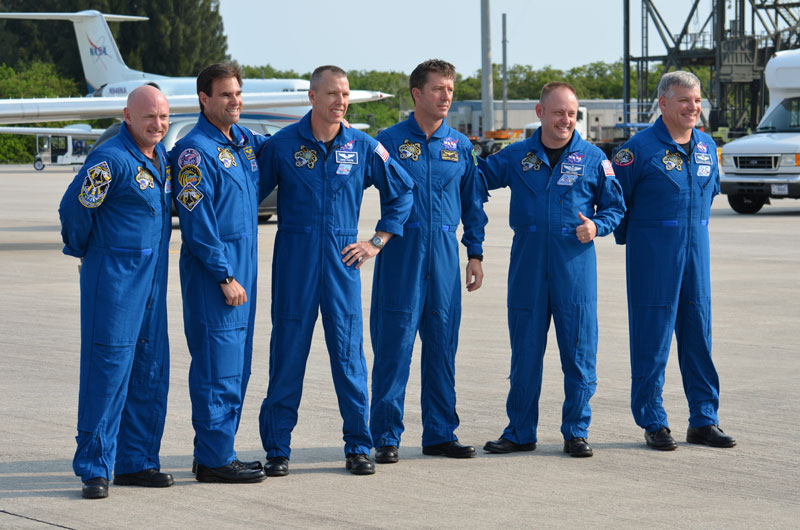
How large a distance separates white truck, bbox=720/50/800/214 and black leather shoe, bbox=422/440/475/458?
17.7m

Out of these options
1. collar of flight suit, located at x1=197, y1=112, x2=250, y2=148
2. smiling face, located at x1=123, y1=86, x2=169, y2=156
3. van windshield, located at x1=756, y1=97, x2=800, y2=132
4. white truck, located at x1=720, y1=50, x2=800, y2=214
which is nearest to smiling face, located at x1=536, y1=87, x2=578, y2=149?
collar of flight suit, located at x1=197, y1=112, x2=250, y2=148

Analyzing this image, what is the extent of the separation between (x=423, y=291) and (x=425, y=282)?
51 mm

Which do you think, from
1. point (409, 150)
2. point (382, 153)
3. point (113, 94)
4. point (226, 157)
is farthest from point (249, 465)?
point (113, 94)

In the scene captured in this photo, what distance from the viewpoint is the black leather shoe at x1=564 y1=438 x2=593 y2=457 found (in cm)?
635

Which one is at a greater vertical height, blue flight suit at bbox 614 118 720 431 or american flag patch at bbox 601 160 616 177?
american flag patch at bbox 601 160 616 177

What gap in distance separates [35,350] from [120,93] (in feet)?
148

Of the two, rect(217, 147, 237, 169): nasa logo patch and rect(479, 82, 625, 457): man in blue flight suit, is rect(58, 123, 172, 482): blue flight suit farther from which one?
rect(479, 82, 625, 457): man in blue flight suit

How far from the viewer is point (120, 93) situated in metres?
53.0

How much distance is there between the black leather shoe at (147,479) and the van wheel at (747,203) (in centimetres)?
1980

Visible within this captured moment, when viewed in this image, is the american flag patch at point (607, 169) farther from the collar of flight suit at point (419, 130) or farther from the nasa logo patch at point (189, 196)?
the nasa logo patch at point (189, 196)

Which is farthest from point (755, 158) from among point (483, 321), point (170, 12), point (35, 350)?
point (170, 12)

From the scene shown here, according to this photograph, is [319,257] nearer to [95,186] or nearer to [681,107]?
[95,186]

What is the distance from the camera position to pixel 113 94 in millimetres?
53000

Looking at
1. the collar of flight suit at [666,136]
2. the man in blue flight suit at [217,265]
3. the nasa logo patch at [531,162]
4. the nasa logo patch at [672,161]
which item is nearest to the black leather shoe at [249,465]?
the man in blue flight suit at [217,265]
